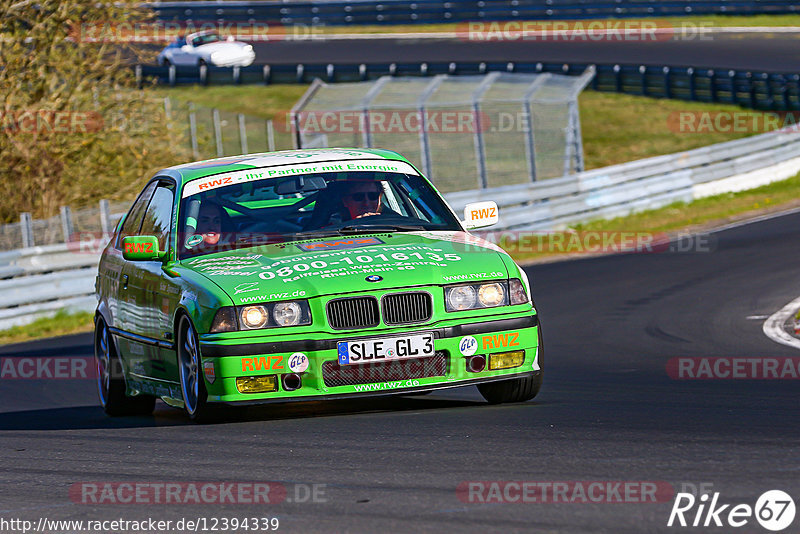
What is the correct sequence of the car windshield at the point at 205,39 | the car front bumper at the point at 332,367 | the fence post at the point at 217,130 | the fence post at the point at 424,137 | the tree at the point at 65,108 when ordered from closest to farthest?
the car front bumper at the point at 332,367, the tree at the point at 65,108, the fence post at the point at 424,137, the fence post at the point at 217,130, the car windshield at the point at 205,39

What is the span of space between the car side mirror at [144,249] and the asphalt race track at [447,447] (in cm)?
99

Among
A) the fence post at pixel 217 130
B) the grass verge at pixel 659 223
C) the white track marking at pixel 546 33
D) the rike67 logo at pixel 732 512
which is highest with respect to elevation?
the rike67 logo at pixel 732 512

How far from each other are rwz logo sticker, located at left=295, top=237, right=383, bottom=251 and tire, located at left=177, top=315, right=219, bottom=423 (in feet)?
2.66

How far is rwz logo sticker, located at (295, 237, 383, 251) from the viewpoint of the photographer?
771cm

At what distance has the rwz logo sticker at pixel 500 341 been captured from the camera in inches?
288

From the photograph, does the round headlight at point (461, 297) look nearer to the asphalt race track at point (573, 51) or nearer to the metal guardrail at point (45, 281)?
the metal guardrail at point (45, 281)

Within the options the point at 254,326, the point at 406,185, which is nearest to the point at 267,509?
the point at 254,326

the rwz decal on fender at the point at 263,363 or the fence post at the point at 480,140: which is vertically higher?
the rwz decal on fender at the point at 263,363

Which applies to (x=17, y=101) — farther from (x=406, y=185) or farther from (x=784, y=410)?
(x=784, y=410)

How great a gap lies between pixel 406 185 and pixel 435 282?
1547mm

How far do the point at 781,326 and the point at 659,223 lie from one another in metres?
10.8

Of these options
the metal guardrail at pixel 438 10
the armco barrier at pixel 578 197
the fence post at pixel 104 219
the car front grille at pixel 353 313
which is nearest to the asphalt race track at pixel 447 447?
the car front grille at pixel 353 313

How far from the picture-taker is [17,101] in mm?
21531

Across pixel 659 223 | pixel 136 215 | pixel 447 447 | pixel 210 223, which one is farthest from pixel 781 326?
pixel 659 223
